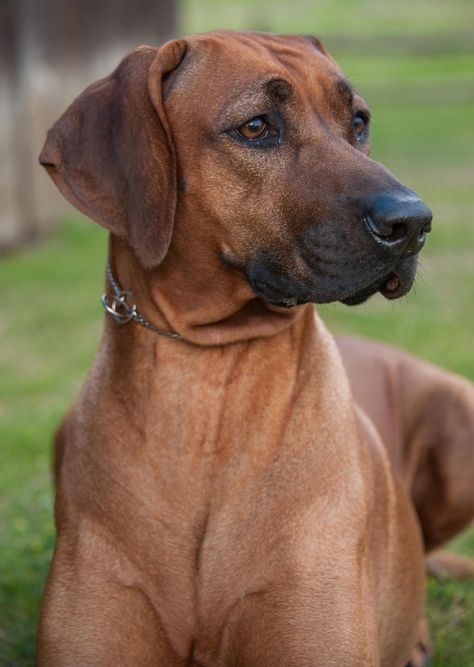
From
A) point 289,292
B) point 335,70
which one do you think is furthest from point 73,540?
point 335,70

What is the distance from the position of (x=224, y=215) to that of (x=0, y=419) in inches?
160

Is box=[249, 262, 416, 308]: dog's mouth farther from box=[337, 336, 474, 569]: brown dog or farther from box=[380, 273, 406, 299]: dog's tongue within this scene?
box=[337, 336, 474, 569]: brown dog

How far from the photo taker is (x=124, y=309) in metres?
3.75

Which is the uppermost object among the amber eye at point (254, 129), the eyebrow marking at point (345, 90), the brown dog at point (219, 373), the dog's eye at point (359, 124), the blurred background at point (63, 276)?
the eyebrow marking at point (345, 90)

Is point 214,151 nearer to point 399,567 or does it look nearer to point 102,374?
point 102,374

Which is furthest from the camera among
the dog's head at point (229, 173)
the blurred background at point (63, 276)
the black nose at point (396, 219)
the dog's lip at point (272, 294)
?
the blurred background at point (63, 276)

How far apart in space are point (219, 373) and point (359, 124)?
0.97 m

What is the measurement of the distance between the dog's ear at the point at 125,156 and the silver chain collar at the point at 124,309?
27 centimetres

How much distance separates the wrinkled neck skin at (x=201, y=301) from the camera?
3.65m

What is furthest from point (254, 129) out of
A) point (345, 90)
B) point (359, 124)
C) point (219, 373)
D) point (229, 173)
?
point (219, 373)

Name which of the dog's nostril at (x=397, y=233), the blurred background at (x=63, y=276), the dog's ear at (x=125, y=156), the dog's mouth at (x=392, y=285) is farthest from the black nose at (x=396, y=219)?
the blurred background at (x=63, y=276)

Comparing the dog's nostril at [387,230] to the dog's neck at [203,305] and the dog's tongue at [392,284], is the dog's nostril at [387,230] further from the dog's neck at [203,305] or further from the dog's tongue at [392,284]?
the dog's neck at [203,305]

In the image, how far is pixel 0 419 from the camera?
721 centimetres

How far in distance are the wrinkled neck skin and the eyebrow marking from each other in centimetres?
68
